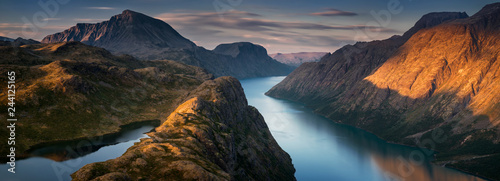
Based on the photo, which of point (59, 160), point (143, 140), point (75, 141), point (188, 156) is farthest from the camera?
point (75, 141)

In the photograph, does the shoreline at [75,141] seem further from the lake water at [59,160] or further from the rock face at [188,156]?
the rock face at [188,156]

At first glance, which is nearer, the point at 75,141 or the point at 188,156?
the point at 188,156

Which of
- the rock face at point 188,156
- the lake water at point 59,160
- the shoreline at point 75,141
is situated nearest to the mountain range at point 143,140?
the rock face at point 188,156

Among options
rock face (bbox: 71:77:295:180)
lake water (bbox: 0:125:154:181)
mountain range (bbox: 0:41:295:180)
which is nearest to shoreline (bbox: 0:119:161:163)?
mountain range (bbox: 0:41:295:180)

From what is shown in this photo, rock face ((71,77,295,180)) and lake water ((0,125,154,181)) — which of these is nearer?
rock face ((71,77,295,180))

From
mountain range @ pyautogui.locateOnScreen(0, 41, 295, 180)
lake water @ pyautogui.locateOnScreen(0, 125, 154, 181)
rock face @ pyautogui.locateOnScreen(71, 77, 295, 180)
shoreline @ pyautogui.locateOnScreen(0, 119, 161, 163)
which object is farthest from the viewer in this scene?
shoreline @ pyautogui.locateOnScreen(0, 119, 161, 163)

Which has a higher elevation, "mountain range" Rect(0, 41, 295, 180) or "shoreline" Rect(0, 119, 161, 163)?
"mountain range" Rect(0, 41, 295, 180)

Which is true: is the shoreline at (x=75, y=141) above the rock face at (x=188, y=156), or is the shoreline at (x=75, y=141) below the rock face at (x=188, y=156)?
below

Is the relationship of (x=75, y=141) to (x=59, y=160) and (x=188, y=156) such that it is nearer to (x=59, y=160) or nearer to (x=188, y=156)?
(x=59, y=160)

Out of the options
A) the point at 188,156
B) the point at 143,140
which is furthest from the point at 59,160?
the point at 188,156

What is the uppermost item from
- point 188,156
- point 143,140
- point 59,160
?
point 143,140

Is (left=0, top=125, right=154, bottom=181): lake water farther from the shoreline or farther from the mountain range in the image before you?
the mountain range
